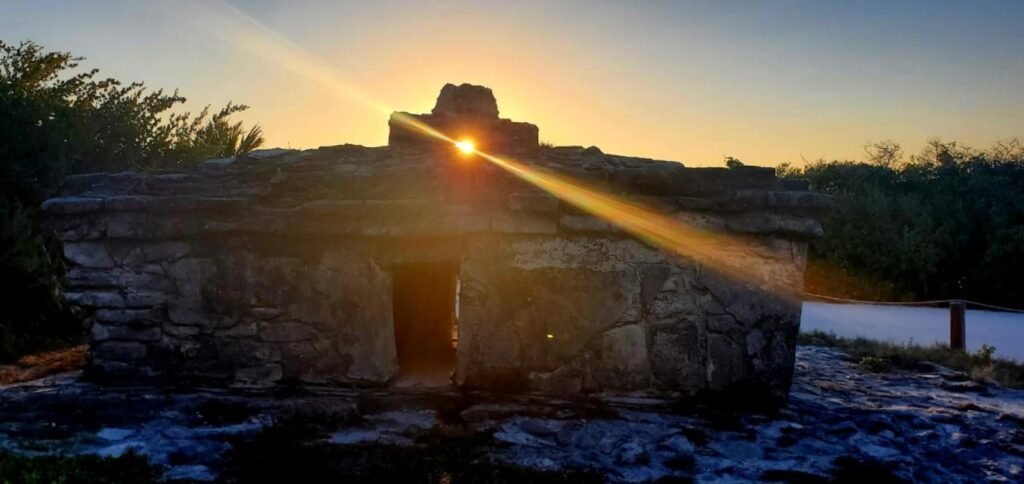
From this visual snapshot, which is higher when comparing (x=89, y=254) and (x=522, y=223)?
(x=522, y=223)

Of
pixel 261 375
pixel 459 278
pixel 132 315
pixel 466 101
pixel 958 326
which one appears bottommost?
pixel 261 375

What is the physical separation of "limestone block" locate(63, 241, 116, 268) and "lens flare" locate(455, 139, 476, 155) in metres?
2.87

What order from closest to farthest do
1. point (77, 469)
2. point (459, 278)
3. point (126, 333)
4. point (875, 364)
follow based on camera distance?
point (77, 469), point (459, 278), point (126, 333), point (875, 364)

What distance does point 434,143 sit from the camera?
21.9 ft

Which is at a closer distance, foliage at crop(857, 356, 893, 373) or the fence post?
foliage at crop(857, 356, 893, 373)

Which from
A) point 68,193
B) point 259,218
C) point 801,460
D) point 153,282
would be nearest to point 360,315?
point 259,218

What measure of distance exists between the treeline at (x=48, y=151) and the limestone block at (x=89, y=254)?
102 inches

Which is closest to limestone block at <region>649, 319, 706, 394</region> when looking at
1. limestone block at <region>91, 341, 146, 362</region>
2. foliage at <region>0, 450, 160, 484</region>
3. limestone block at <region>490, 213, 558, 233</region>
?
limestone block at <region>490, 213, 558, 233</region>

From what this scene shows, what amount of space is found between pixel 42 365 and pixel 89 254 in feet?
6.18

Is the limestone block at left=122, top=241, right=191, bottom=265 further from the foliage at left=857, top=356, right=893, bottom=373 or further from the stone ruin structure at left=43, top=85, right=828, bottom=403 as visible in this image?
the foliage at left=857, top=356, right=893, bottom=373

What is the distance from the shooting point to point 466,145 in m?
6.60

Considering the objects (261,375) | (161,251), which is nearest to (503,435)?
(261,375)

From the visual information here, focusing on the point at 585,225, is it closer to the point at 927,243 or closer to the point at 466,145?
the point at 466,145

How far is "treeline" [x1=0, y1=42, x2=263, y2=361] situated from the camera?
8789 millimetres
